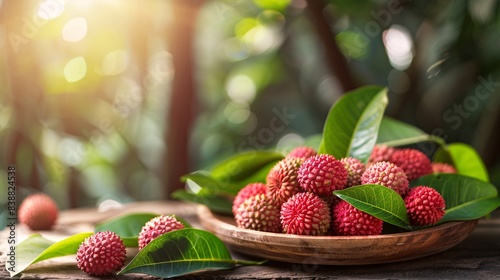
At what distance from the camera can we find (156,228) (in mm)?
693

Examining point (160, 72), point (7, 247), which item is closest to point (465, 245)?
point (7, 247)

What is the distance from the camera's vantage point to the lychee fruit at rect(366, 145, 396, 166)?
2.55 ft

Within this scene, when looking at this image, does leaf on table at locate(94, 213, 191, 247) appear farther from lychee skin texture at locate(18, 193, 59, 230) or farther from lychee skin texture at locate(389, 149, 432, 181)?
lychee skin texture at locate(389, 149, 432, 181)

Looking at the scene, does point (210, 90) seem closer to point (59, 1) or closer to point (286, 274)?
point (59, 1)

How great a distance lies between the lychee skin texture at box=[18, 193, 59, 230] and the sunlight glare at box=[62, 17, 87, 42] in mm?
620

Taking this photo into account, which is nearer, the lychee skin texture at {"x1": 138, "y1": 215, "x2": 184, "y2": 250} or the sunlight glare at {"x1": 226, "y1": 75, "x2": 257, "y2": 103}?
the lychee skin texture at {"x1": 138, "y1": 215, "x2": 184, "y2": 250}

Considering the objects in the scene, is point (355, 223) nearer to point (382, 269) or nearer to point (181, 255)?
point (382, 269)

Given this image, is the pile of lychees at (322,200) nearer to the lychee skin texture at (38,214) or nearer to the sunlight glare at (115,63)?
the lychee skin texture at (38,214)

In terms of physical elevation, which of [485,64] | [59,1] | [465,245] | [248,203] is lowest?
[465,245]

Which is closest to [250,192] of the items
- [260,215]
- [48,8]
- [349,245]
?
[260,215]

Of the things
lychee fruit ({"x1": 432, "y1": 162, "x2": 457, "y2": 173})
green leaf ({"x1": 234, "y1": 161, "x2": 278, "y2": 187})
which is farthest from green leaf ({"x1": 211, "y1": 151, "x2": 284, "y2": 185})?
lychee fruit ({"x1": 432, "y1": 162, "x2": 457, "y2": 173})

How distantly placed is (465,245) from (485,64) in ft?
2.27

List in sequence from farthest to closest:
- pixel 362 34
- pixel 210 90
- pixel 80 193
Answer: pixel 210 90 → pixel 80 193 → pixel 362 34

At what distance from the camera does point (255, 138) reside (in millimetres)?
1680
